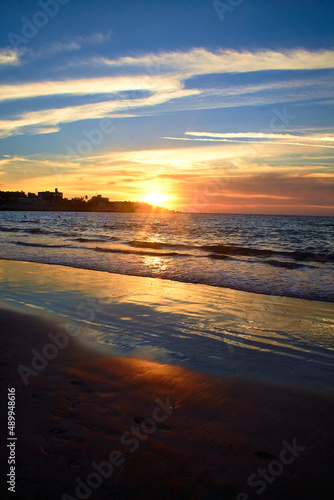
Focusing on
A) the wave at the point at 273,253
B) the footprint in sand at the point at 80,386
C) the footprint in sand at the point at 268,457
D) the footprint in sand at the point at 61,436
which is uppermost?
the wave at the point at 273,253

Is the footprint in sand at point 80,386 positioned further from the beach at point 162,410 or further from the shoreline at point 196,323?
the shoreline at point 196,323

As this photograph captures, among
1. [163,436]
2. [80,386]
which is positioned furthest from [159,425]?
[80,386]

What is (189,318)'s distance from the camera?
25.2 ft

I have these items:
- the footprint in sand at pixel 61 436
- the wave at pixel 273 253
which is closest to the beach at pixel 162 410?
the footprint in sand at pixel 61 436

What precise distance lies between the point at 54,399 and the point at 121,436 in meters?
1.09

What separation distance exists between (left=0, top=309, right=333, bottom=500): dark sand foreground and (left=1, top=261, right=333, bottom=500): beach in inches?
0.4

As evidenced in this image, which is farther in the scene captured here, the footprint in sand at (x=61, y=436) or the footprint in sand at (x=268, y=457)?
the footprint in sand at (x=61, y=436)

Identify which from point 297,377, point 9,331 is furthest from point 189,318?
point 9,331

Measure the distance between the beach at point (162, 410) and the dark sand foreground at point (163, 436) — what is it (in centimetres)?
1

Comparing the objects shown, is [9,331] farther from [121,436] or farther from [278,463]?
[278,463]

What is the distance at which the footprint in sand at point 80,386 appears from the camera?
13.6 ft

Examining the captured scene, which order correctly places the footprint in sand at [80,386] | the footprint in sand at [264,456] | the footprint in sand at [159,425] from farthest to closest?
1. the footprint in sand at [80,386]
2. the footprint in sand at [159,425]
3. the footprint in sand at [264,456]

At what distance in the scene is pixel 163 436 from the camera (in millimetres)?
3273

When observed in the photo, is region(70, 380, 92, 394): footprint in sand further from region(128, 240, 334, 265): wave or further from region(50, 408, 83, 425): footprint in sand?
region(128, 240, 334, 265): wave
